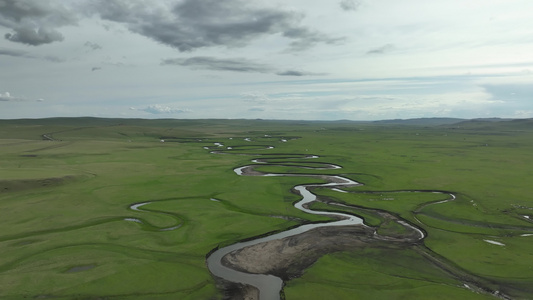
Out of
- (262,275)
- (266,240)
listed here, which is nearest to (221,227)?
(266,240)

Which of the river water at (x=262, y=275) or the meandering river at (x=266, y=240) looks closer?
the river water at (x=262, y=275)

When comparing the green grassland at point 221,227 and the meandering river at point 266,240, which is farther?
the meandering river at point 266,240

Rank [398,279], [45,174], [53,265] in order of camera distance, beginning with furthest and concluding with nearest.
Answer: [45,174] < [53,265] < [398,279]

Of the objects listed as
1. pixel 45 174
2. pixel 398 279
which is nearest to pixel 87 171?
pixel 45 174

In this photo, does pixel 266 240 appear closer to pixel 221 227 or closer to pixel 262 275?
pixel 221 227

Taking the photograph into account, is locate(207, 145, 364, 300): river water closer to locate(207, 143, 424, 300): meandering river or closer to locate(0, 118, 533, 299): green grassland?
locate(207, 143, 424, 300): meandering river

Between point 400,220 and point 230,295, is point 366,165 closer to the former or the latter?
point 400,220

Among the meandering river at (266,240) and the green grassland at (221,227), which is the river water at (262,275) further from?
the green grassland at (221,227)

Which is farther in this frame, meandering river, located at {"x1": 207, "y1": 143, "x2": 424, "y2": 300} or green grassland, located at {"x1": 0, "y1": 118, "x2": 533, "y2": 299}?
meandering river, located at {"x1": 207, "y1": 143, "x2": 424, "y2": 300}

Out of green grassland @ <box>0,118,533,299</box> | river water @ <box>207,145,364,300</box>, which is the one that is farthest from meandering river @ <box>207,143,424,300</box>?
green grassland @ <box>0,118,533,299</box>

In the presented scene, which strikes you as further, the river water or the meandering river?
the meandering river

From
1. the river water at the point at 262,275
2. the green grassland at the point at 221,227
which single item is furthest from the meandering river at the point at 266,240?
the green grassland at the point at 221,227
